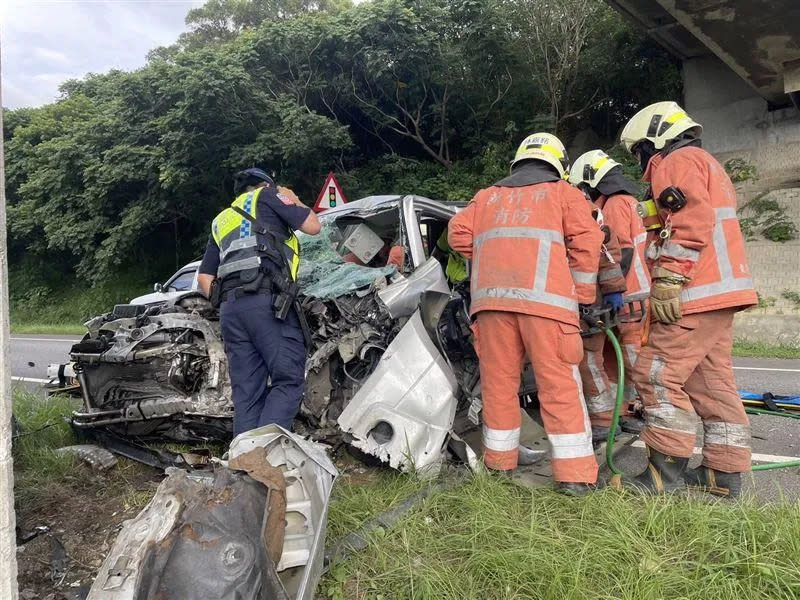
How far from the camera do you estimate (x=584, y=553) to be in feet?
6.25

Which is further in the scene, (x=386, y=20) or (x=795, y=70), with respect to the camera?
(x=386, y=20)

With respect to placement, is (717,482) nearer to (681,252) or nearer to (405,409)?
(681,252)

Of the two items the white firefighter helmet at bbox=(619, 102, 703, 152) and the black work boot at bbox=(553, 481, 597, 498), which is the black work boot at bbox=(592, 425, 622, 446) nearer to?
the black work boot at bbox=(553, 481, 597, 498)

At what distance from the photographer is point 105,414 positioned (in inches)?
129

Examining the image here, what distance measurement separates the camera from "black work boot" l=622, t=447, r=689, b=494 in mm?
2514

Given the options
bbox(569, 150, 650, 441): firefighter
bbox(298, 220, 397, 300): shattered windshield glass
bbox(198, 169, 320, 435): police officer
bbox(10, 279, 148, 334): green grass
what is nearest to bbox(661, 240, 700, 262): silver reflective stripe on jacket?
bbox(569, 150, 650, 441): firefighter

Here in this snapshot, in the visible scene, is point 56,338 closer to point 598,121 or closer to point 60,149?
point 60,149

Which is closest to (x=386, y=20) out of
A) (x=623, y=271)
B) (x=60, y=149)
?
(x=623, y=271)

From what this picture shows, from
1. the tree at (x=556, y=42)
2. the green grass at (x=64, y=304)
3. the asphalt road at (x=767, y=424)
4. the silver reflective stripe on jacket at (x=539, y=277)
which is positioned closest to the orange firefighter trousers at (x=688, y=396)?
the asphalt road at (x=767, y=424)

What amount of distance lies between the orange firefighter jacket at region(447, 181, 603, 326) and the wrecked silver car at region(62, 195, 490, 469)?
1.54ft

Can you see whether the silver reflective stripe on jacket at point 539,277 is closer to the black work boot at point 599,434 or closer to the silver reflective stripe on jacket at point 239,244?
the black work boot at point 599,434

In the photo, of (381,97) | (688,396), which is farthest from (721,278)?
(381,97)

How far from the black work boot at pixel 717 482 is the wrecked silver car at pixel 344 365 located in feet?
3.68

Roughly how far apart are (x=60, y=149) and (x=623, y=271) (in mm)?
17868
